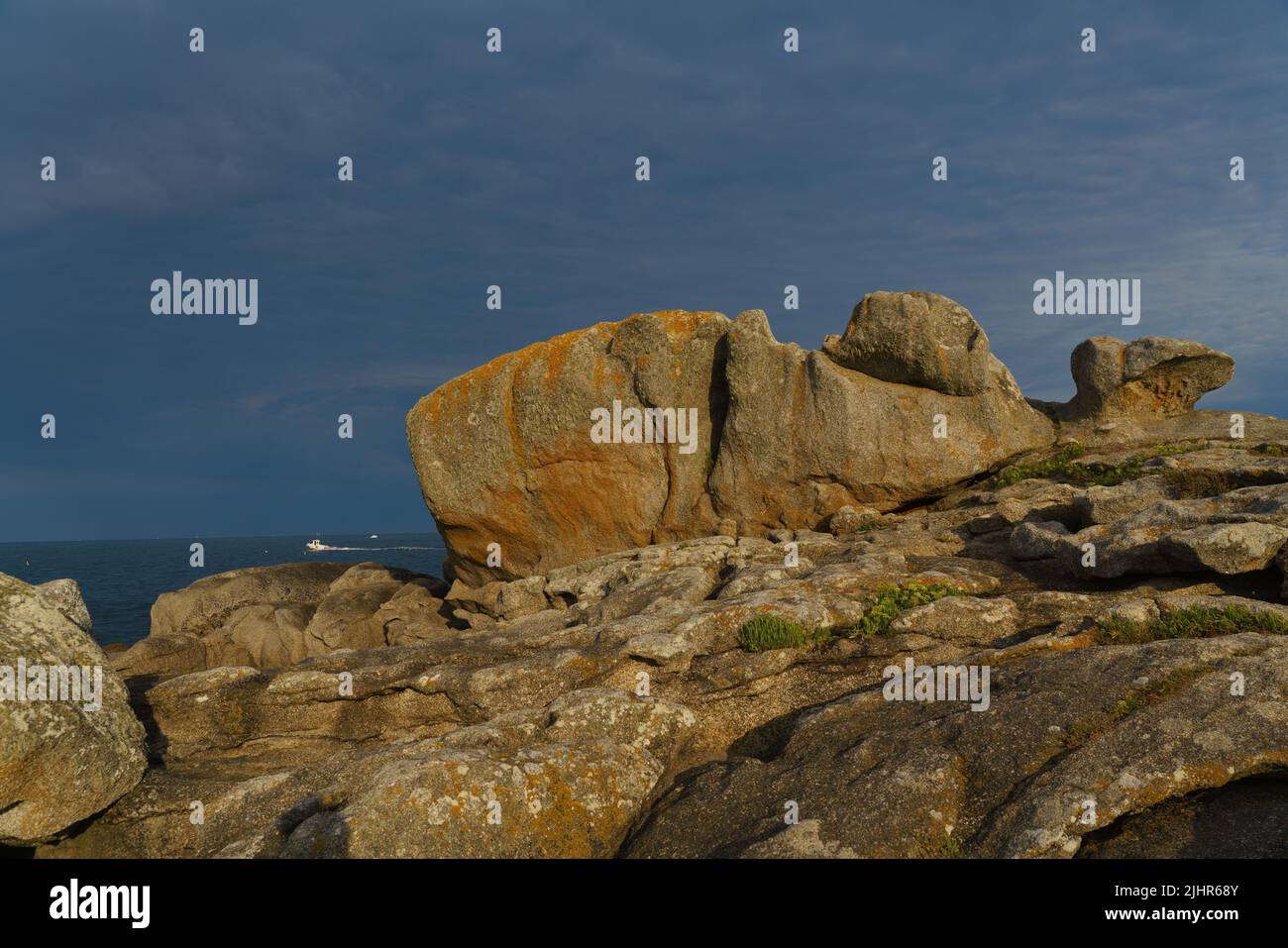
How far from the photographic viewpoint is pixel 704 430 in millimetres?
33938

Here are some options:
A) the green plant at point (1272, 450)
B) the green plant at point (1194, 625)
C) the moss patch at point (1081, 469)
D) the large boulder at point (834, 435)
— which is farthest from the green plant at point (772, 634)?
the green plant at point (1272, 450)

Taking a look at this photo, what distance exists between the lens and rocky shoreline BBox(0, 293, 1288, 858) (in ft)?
29.5

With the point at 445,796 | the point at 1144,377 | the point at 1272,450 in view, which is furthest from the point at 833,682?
the point at 1144,377

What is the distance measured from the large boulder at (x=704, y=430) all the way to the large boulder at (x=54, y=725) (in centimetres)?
2175

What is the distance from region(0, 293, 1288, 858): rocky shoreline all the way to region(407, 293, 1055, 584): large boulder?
7.2 inches

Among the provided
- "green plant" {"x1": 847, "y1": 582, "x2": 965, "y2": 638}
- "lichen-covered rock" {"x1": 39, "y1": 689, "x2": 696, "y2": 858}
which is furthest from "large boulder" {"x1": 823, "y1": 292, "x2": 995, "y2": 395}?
"lichen-covered rock" {"x1": 39, "y1": 689, "x2": 696, "y2": 858}

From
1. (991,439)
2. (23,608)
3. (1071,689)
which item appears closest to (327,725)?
(23,608)

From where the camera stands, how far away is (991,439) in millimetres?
31312

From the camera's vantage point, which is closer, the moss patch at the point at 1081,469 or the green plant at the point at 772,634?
the green plant at the point at 772,634

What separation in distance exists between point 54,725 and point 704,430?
85.4ft

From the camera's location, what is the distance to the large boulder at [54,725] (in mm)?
10578

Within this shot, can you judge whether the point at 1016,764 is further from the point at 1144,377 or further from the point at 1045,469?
the point at 1144,377

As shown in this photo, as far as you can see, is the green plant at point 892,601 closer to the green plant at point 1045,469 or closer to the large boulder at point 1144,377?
the green plant at point 1045,469

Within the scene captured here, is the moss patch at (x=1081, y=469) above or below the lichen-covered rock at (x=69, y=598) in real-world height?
above
